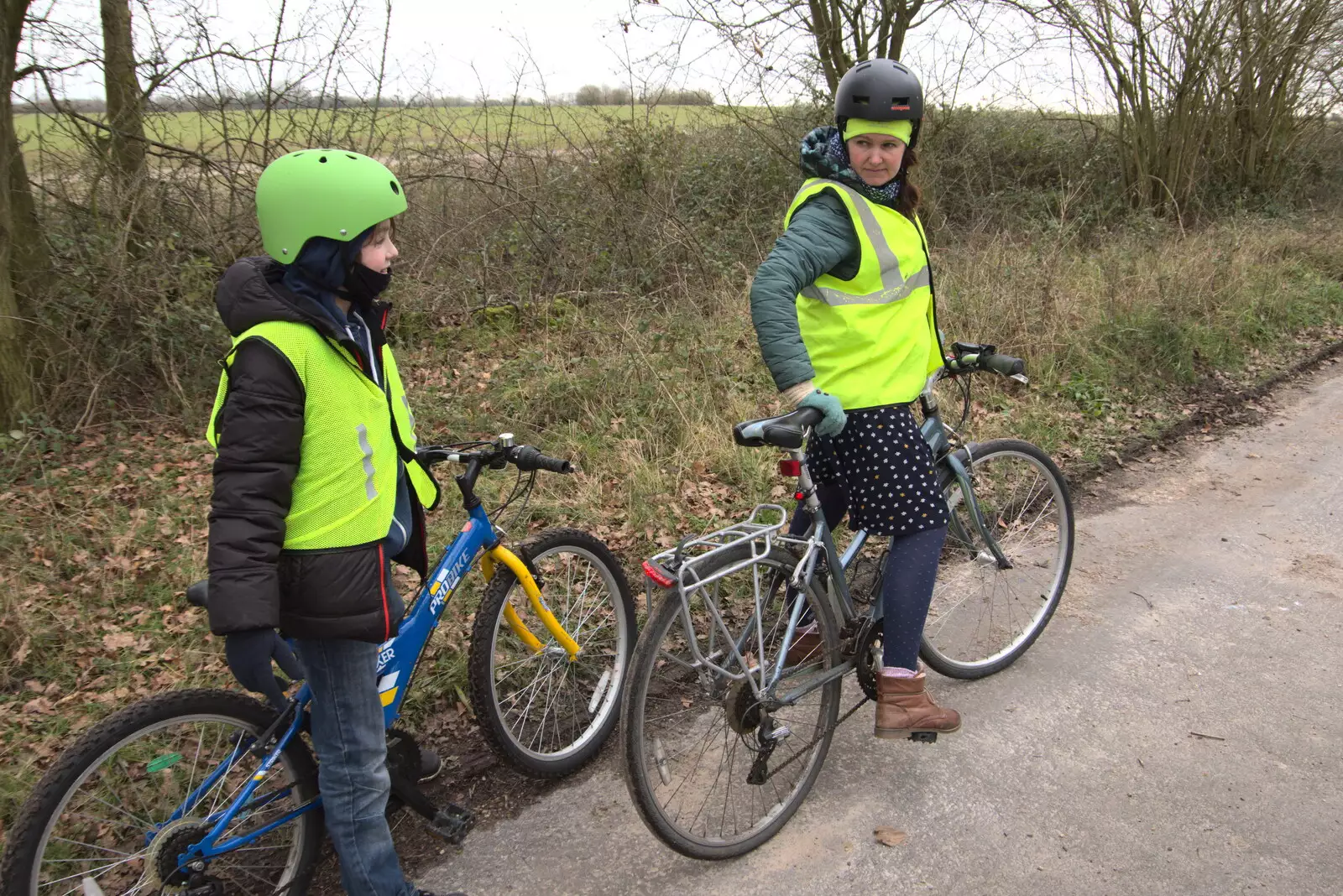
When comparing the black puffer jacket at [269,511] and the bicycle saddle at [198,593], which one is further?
the bicycle saddle at [198,593]

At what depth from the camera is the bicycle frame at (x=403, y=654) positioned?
2.12 meters

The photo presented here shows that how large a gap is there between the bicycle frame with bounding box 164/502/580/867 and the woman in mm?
898

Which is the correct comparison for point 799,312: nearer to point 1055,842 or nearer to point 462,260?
point 1055,842

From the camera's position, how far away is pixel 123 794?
2205 mm

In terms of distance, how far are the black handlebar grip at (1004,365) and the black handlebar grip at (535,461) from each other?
1.56 metres

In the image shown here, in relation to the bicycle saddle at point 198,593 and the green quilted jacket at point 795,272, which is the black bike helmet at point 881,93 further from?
the bicycle saddle at point 198,593

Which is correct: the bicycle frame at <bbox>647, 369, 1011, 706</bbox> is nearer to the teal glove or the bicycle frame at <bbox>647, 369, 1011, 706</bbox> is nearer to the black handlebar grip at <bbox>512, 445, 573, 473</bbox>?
the teal glove

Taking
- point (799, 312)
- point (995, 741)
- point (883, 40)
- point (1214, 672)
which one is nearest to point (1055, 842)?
point (995, 741)

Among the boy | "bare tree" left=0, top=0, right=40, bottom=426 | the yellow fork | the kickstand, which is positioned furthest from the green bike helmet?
"bare tree" left=0, top=0, right=40, bottom=426

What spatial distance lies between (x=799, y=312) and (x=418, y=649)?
154 centimetres

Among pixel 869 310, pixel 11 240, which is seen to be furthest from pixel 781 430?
pixel 11 240

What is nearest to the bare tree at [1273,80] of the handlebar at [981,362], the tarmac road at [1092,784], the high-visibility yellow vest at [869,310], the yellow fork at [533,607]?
the tarmac road at [1092,784]

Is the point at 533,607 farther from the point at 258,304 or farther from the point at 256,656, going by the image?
the point at 258,304

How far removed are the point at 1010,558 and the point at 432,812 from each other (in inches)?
94.3
